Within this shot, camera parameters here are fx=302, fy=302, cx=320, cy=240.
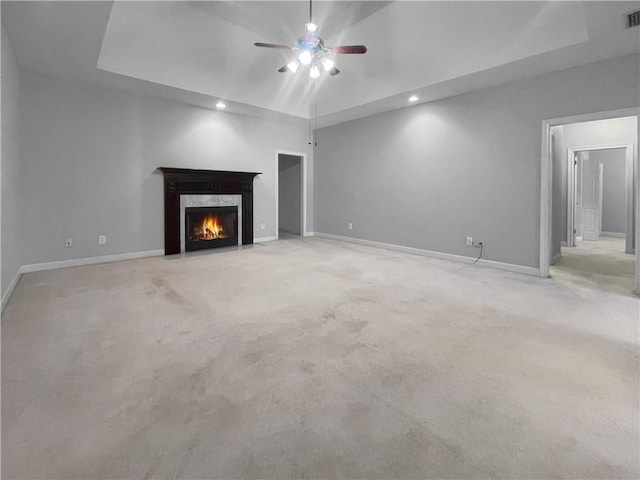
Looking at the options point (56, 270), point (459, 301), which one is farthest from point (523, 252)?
point (56, 270)

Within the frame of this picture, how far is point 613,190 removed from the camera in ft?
27.7

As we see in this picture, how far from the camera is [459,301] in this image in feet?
10.2

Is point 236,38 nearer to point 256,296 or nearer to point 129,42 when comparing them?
point 129,42

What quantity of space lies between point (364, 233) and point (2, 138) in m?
5.53

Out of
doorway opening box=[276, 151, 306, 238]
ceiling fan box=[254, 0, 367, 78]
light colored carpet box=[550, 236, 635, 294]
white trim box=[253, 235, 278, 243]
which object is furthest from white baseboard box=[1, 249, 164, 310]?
light colored carpet box=[550, 236, 635, 294]

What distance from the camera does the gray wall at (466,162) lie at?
12.6 ft

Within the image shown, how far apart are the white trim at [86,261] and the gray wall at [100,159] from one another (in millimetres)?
71

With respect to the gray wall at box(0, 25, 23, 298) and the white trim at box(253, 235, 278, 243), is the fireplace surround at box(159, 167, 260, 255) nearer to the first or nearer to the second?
the white trim at box(253, 235, 278, 243)

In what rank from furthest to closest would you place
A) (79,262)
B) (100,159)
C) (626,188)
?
1. (626,188)
2. (100,159)
3. (79,262)

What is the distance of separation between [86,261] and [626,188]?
9429mm

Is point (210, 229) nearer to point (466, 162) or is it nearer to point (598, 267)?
point (466, 162)

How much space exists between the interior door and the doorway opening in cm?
711

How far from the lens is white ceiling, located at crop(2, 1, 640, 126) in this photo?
10.2 feet

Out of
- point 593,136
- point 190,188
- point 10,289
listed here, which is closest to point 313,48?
point 190,188
